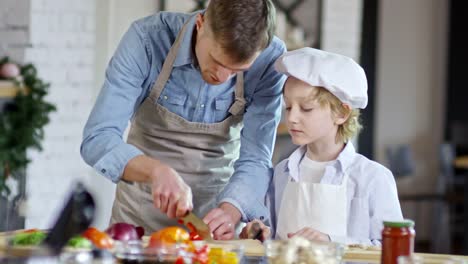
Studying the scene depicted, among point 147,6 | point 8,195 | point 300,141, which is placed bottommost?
point 8,195

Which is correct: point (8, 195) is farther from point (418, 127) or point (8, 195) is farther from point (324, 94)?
point (418, 127)

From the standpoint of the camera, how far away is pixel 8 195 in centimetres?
512

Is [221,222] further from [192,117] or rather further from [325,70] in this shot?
[325,70]

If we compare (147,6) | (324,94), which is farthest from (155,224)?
(147,6)

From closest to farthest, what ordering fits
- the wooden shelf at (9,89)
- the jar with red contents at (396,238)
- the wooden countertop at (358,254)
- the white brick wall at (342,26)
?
the jar with red contents at (396,238) → the wooden countertop at (358,254) → the wooden shelf at (9,89) → the white brick wall at (342,26)

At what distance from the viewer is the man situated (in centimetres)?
289

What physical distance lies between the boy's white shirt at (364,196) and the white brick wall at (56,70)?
8.38 feet

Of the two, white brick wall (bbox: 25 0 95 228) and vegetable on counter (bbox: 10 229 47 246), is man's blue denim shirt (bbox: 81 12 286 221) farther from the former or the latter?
white brick wall (bbox: 25 0 95 228)

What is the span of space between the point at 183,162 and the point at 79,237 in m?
1.00

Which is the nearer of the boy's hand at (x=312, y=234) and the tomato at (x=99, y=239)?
the tomato at (x=99, y=239)

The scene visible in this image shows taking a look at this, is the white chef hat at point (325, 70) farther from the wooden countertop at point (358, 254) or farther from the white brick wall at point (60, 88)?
the white brick wall at point (60, 88)

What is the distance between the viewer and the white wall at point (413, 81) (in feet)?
30.3

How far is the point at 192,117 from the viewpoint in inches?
124

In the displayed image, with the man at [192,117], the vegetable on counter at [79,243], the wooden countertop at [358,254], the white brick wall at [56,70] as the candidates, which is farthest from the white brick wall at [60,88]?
the vegetable on counter at [79,243]
